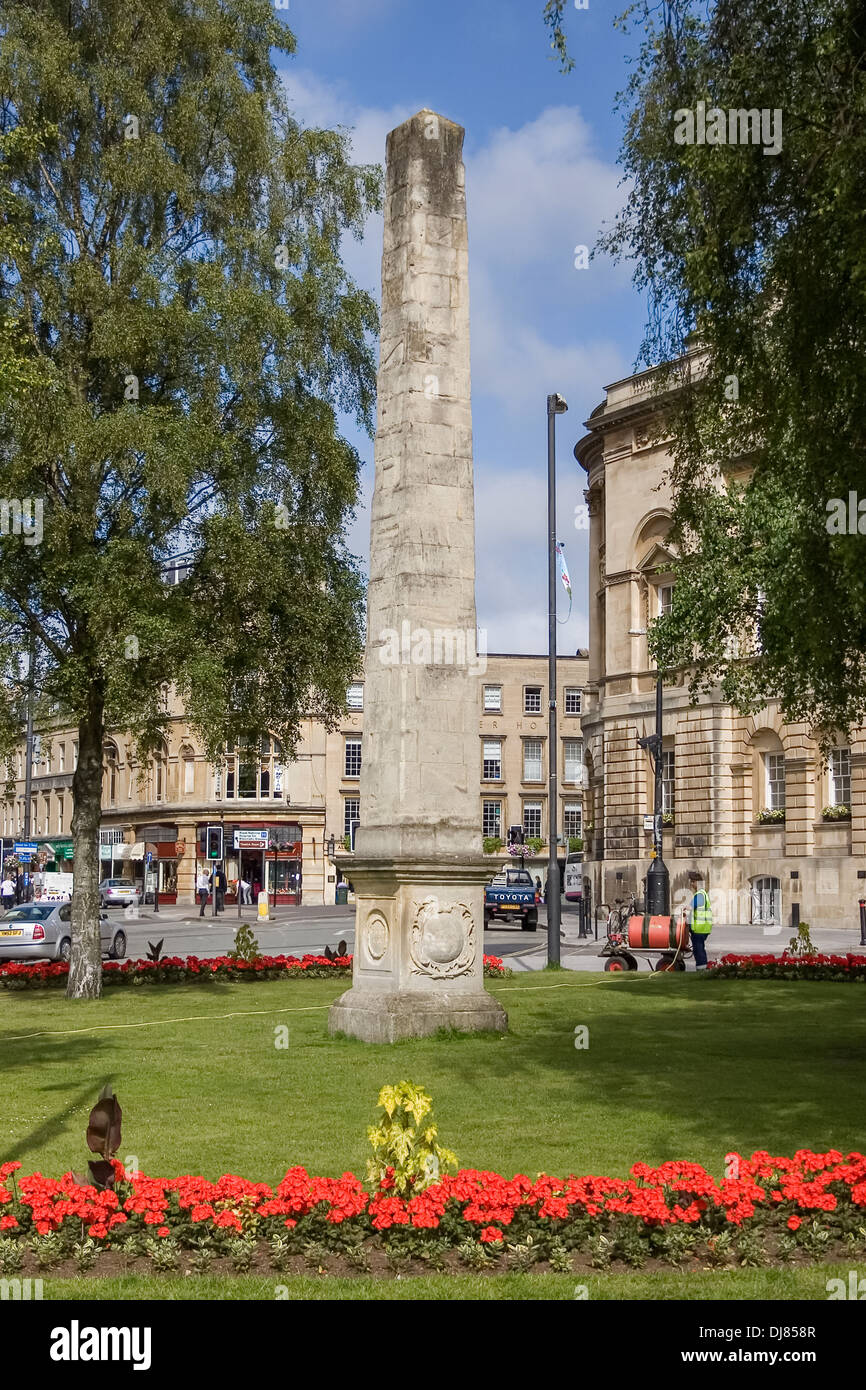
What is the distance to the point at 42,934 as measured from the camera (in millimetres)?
34125

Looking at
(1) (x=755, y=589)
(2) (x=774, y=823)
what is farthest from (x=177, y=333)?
(2) (x=774, y=823)

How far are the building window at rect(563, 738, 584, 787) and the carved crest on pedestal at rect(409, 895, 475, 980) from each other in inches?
3273

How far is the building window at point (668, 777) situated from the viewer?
172ft

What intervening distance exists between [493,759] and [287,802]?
16.8 m

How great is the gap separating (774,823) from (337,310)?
2911cm

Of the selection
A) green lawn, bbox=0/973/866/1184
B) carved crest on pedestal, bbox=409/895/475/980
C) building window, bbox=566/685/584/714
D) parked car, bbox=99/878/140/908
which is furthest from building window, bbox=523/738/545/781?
carved crest on pedestal, bbox=409/895/475/980

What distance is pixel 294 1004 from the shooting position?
2194cm

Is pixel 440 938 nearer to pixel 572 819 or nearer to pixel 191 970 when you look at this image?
pixel 191 970

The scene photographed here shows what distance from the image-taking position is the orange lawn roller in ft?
98.5

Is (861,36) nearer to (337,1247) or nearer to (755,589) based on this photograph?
(337,1247)

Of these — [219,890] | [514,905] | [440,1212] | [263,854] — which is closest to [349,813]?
[263,854]

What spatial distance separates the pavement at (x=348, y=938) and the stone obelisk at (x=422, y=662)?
1443 cm

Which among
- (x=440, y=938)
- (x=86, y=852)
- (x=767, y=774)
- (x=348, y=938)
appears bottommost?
(x=348, y=938)

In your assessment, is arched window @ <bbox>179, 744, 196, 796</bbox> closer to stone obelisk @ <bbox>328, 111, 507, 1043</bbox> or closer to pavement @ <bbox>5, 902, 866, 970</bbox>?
pavement @ <bbox>5, 902, 866, 970</bbox>
